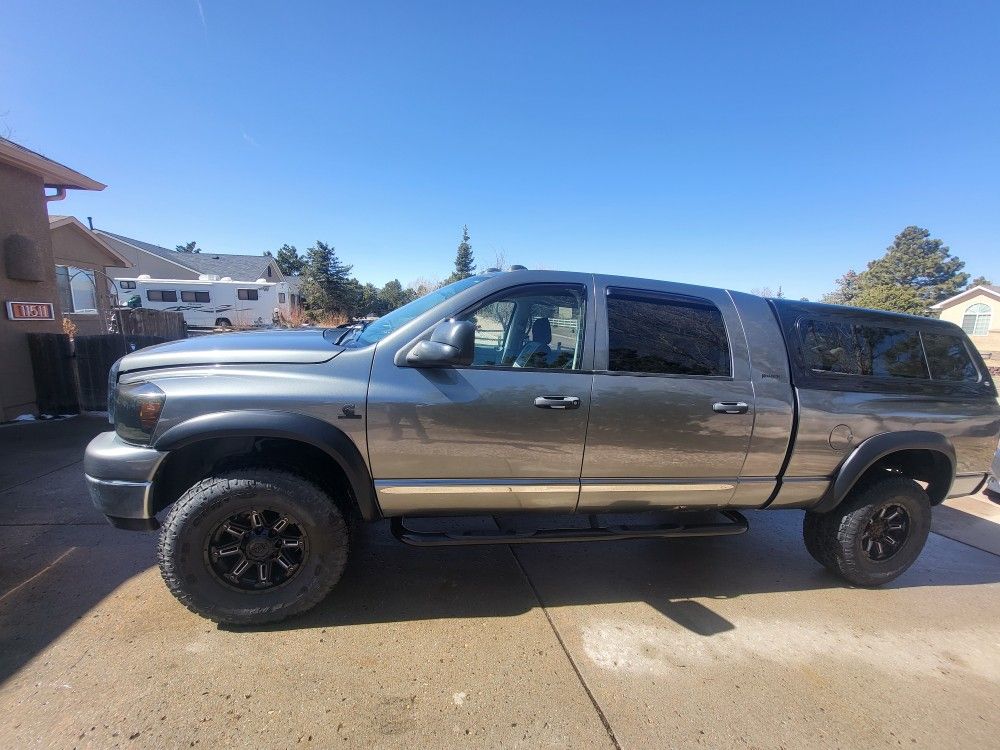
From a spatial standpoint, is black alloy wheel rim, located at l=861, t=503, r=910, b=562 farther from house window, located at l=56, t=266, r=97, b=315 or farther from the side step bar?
house window, located at l=56, t=266, r=97, b=315

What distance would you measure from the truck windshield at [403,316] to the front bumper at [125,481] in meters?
1.10

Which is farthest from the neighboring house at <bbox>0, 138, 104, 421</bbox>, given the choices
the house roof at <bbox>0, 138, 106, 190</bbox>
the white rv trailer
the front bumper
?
the white rv trailer

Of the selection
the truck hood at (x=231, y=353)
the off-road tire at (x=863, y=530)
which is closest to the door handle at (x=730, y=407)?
the off-road tire at (x=863, y=530)

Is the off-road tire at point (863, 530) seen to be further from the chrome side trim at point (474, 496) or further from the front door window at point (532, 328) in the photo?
the front door window at point (532, 328)

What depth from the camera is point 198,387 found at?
7.06 feet

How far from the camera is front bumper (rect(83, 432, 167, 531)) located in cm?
217

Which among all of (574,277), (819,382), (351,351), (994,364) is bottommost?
(994,364)

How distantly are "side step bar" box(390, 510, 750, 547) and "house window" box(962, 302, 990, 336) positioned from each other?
127 ft

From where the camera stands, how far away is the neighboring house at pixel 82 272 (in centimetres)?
1190

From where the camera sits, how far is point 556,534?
2570 millimetres

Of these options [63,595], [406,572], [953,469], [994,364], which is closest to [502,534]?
[406,572]

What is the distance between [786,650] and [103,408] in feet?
31.8

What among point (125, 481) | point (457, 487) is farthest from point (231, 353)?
point (457, 487)

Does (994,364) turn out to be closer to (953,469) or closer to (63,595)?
(953,469)
